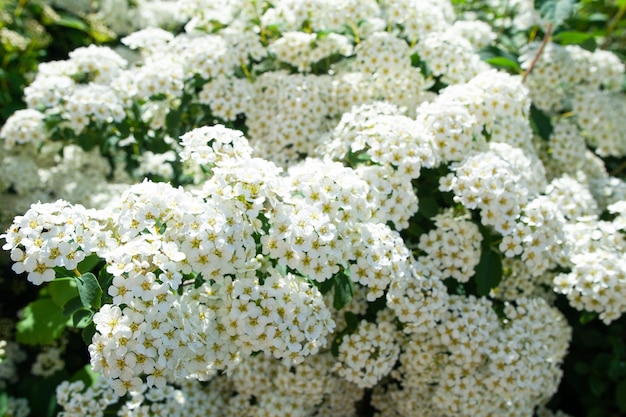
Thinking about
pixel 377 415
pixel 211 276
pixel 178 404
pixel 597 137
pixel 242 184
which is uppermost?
pixel 242 184

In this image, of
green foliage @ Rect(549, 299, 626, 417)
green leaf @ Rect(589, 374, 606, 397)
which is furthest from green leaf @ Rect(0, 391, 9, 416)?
green leaf @ Rect(589, 374, 606, 397)

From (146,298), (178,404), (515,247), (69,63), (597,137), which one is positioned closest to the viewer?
(146,298)

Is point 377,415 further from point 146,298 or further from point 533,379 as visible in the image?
point 146,298

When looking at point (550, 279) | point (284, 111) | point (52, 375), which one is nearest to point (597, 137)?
point (550, 279)

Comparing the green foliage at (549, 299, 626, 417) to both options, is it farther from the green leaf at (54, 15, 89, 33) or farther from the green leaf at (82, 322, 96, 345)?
the green leaf at (54, 15, 89, 33)

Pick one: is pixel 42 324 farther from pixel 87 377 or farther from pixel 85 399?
pixel 85 399

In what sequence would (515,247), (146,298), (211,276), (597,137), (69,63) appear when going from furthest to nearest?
1. (597,137)
2. (69,63)
3. (515,247)
4. (211,276)
5. (146,298)

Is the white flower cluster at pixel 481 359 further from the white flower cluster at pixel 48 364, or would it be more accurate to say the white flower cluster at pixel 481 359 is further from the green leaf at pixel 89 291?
the white flower cluster at pixel 48 364
